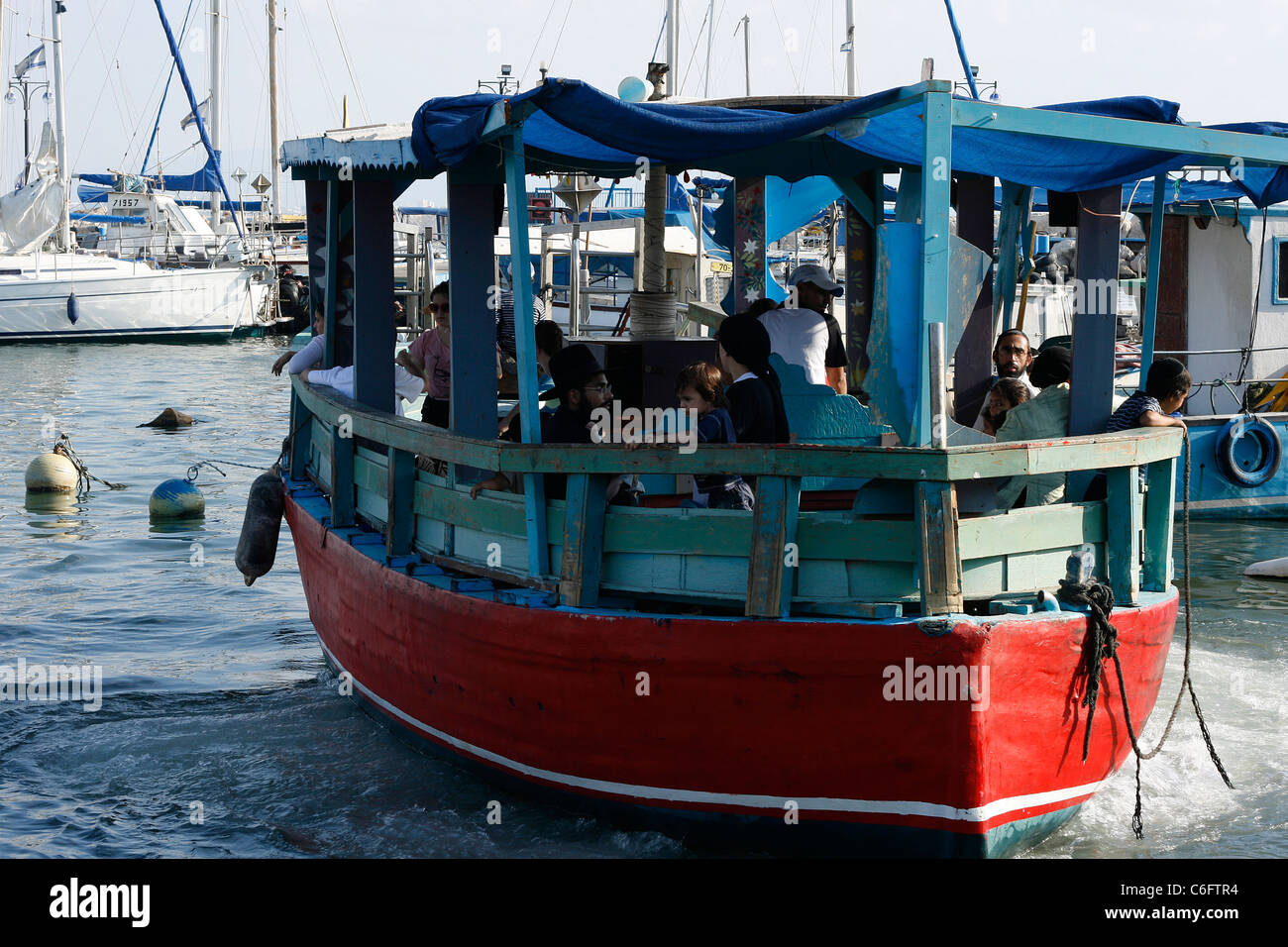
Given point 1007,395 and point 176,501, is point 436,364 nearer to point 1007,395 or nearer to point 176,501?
point 1007,395

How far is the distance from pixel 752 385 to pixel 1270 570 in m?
8.58

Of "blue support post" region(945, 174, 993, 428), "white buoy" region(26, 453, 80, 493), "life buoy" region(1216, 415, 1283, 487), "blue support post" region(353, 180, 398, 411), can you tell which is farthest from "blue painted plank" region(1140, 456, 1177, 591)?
"white buoy" region(26, 453, 80, 493)

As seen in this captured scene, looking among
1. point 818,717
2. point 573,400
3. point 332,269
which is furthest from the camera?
point 332,269

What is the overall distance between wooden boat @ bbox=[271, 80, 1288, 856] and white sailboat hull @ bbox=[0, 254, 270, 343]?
33.9 m

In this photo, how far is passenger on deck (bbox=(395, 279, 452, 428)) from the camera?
27.3 ft

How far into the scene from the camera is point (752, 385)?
18.9 ft

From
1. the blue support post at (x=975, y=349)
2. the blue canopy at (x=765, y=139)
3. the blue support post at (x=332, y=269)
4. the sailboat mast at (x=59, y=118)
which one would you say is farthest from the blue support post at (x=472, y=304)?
the sailboat mast at (x=59, y=118)

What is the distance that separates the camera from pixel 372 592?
6805 mm

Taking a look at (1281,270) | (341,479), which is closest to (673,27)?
(1281,270)

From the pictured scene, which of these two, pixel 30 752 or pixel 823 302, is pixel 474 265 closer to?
pixel 823 302

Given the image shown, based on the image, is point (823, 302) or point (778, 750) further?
point (823, 302)

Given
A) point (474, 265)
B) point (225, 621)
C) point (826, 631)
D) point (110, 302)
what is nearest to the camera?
point (826, 631)

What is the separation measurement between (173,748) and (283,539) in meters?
6.78
